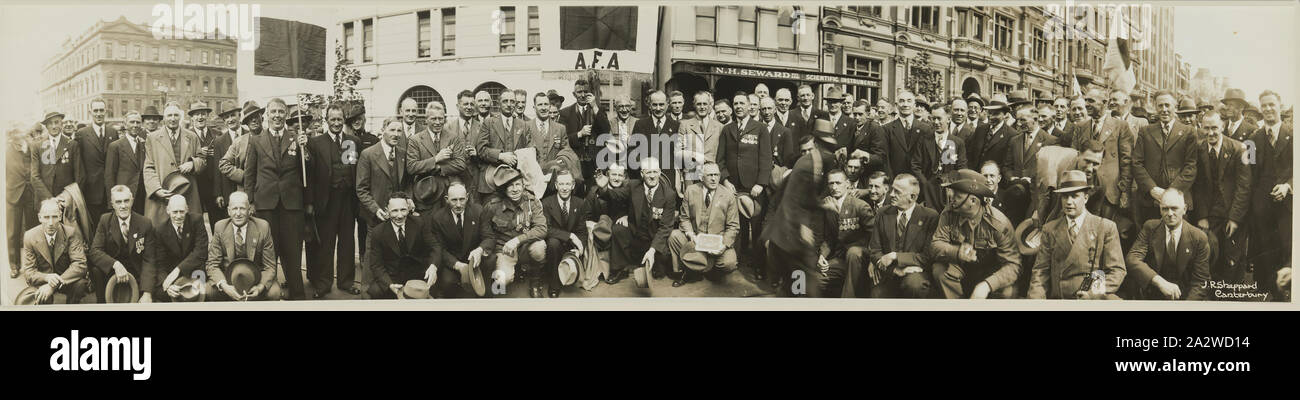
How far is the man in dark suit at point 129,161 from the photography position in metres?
9.45

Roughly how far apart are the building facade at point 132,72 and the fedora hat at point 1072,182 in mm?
7754

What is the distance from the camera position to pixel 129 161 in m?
9.44

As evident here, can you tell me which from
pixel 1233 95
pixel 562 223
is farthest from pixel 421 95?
pixel 1233 95

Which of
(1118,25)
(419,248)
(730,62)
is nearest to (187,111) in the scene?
(419,248)

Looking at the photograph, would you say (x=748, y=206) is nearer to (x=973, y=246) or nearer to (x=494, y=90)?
(x=973, y=246)

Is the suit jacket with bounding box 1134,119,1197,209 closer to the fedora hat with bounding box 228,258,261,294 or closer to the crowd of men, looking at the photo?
the crowd of men

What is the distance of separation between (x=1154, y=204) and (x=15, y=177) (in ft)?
34.9

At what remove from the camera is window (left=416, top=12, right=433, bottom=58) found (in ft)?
31.2

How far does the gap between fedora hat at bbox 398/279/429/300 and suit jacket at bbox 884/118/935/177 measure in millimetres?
4401

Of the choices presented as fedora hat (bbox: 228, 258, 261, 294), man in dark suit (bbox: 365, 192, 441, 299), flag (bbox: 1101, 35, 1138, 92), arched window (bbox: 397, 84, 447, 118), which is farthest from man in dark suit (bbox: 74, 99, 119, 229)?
flag (bbox: 1101, 35, 1138, 92)

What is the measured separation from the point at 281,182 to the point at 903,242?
574cm

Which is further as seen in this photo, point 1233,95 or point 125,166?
point 1233,95
